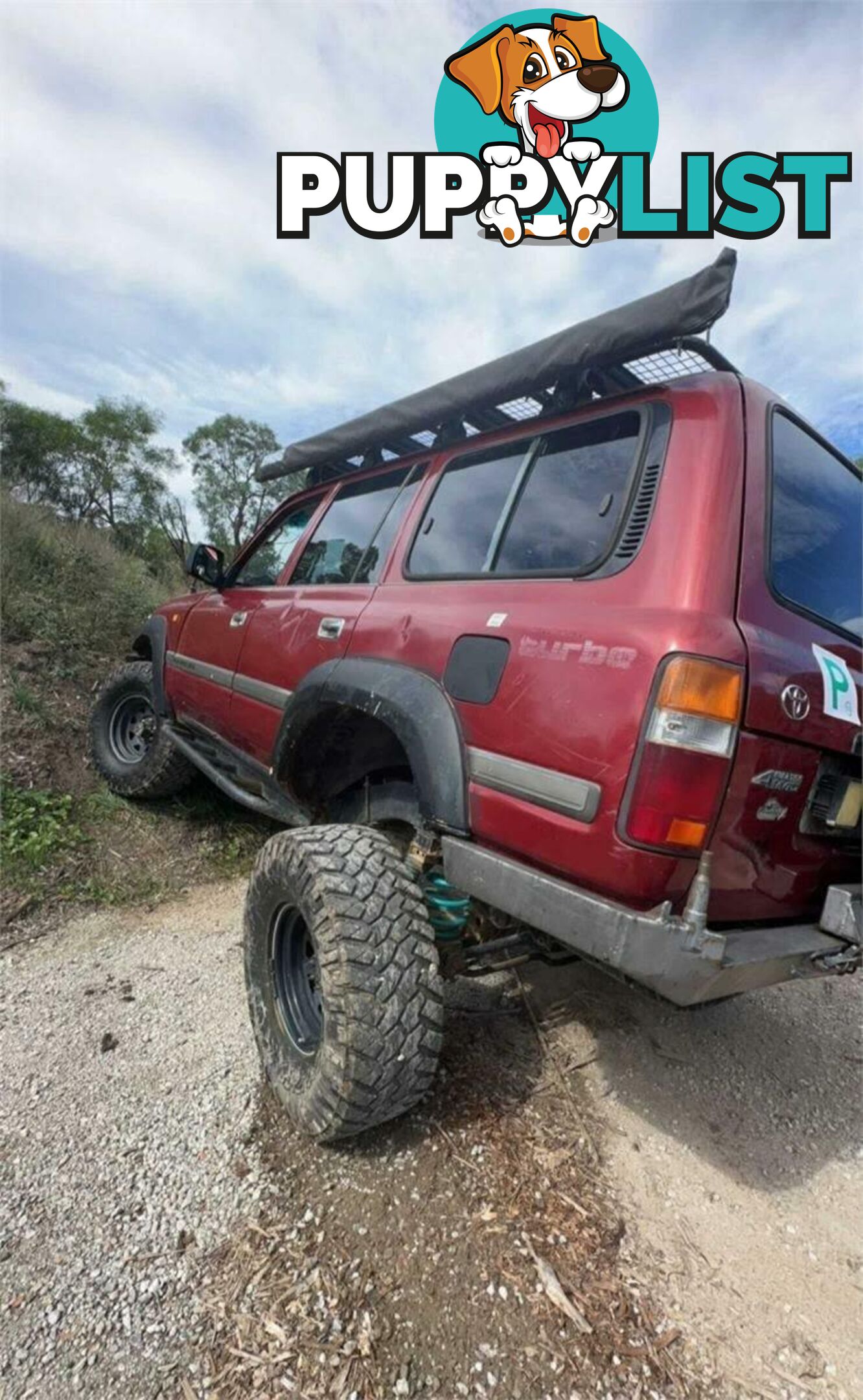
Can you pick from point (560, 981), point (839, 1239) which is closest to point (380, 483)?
point (560, 981)

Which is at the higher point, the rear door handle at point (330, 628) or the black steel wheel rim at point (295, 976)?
the rear door handle at point (330, 628)

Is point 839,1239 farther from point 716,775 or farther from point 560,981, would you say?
point 716,775

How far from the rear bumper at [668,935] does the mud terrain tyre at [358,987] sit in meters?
0.22

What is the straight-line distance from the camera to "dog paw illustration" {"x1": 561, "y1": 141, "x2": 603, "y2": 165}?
7.66ft

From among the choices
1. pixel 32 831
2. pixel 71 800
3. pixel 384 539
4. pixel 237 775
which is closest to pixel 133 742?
pixel 71 800

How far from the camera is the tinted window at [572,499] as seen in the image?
1.74 metres

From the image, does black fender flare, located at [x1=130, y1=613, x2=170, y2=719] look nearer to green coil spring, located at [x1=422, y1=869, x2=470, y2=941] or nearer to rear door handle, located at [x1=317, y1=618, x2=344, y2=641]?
rear door handle, located at [x1=317, y1=618, x2=344, y2=641]

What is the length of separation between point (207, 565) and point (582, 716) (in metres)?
2.79

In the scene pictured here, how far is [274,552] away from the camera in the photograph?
3.46 meters

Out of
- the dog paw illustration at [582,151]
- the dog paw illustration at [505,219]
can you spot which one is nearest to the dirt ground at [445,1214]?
the dog paw illustration at [505,219]

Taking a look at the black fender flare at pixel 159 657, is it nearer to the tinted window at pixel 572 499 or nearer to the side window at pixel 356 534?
the side window at pixel 356 534

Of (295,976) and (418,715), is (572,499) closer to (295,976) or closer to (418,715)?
(418,715)

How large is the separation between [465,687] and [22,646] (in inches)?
190

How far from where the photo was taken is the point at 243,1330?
1.37 metres
